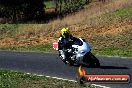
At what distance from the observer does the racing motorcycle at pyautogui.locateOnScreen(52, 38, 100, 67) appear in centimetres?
1892

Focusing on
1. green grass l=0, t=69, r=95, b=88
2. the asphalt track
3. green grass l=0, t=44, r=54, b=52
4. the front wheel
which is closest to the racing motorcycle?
the front wheel

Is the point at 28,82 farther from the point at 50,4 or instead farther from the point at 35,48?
the point at 50,4

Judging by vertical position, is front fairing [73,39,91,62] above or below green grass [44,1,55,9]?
above

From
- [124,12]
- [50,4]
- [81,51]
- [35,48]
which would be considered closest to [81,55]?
[81,51]

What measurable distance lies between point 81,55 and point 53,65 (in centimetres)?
157

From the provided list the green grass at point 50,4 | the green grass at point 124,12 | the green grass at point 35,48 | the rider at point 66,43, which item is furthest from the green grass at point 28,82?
the green grass at point 50,4

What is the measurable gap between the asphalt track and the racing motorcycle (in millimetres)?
434

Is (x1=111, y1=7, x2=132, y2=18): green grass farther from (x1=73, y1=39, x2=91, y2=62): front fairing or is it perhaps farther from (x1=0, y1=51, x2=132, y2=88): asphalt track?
(x1=73, y1=39, x2=91, y2=62): front fairing

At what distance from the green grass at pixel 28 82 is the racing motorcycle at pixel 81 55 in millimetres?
2962

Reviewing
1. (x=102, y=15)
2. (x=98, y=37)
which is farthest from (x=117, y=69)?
(x=102, y=15)

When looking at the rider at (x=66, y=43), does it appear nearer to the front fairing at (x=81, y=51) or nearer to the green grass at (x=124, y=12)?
the front fairing at (x=81, y=51)

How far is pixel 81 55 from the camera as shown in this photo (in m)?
19.0

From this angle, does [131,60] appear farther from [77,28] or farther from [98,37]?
[77,28]

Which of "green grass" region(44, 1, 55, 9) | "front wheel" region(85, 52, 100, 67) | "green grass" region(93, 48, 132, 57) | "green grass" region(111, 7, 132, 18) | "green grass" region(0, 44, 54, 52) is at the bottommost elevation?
Result: "green grass" region(44, 1, 55, 9)
